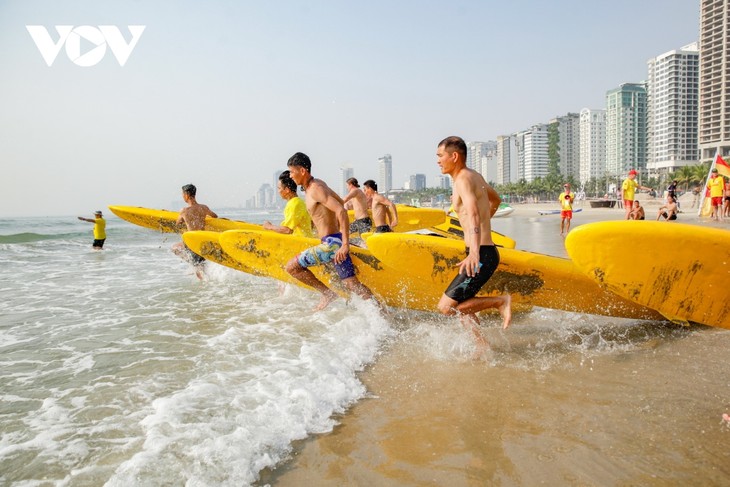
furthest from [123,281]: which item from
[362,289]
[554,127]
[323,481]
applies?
[554,127]

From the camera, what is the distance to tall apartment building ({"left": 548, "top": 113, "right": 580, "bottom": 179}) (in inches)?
4067

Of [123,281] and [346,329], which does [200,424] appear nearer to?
[346,329]

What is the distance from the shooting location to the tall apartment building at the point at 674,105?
7950 centimetres

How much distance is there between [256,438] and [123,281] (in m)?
6.38

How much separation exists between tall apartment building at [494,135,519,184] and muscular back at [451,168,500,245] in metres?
119

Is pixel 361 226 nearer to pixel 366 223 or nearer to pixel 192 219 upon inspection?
pixel 366 223

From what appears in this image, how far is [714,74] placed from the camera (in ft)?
229

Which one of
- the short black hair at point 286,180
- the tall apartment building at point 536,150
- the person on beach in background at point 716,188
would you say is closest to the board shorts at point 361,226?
the short black hair at point 286,180

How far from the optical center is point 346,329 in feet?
13.6

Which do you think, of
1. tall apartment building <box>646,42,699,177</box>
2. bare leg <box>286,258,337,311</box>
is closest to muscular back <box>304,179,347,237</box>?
bare leg <box>286,258,337,311</box>

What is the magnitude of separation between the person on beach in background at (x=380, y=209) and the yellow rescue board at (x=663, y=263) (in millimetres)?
4180

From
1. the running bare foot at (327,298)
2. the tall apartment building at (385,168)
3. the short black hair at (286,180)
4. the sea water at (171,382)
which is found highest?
the tall apartment building at (385,168)

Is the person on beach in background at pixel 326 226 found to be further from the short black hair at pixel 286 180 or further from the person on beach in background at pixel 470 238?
the person on beach in background at pixel 470 238

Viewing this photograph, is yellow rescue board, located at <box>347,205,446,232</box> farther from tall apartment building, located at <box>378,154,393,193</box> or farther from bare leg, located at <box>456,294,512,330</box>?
tall apartment building, located at <box>378,154,393,193</box>
